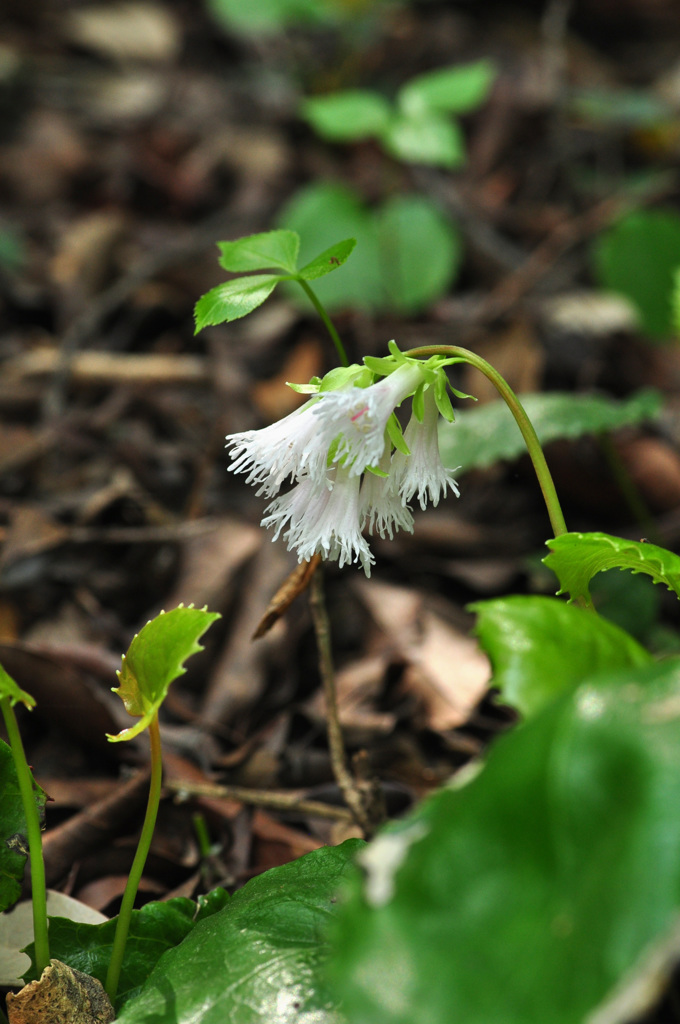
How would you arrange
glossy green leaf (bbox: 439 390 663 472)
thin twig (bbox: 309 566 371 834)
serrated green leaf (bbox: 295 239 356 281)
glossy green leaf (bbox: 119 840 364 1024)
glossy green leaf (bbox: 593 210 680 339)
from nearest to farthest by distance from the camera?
glossy green leaf (bbox: 119 840 364 1024), serrated green leaf (bbox: 295 239 356 281), thin twig (bbox: 309 566 371 834), glossy green leaf (bbox: 439 390 663 472), glossy green leaf (bbox: 593 210 680 339)

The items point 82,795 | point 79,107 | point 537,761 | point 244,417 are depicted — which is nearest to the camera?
point 537,761

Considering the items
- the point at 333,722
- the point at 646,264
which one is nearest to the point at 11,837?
the point at 333,722

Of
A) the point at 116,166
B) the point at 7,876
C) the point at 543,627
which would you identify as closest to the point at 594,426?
the point at 543,627

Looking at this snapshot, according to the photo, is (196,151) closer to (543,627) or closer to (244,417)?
(244,417)

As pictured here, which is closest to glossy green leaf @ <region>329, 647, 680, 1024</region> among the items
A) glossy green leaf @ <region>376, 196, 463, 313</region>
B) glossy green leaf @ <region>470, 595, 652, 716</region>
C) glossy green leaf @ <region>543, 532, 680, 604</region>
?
glossy green leaf @ <region>470, 595, 652, 716</region>

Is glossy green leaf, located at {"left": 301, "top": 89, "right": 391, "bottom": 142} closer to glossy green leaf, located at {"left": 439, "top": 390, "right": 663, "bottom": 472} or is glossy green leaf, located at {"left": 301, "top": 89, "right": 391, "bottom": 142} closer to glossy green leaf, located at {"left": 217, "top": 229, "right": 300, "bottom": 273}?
glossy green leaf, located at {"left": 439, "top": 390, "right": 663, "bottom": 472}

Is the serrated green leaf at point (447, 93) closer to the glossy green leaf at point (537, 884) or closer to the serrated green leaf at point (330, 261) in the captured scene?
the serrated green leaf at point (330, 261)

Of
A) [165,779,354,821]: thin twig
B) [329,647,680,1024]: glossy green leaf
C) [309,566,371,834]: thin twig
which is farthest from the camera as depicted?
[165,779,354,821]: thin twig
